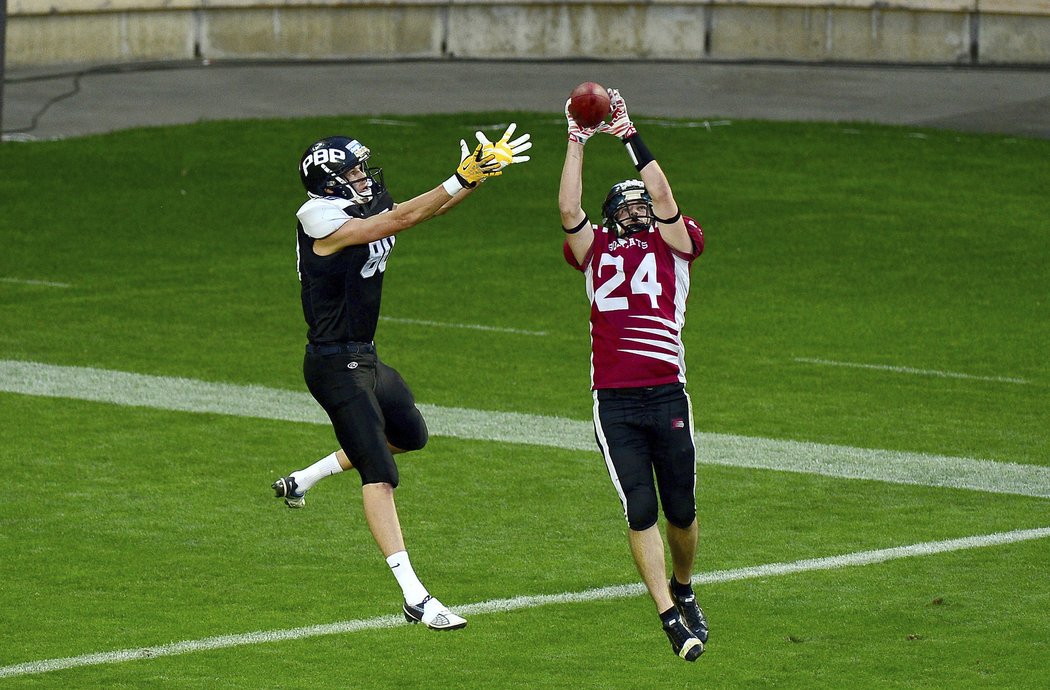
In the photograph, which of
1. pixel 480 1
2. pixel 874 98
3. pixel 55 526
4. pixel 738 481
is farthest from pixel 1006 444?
pixel 480 1

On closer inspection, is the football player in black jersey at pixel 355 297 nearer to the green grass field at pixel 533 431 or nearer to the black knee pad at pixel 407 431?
the black knee pad at pixel 407 431

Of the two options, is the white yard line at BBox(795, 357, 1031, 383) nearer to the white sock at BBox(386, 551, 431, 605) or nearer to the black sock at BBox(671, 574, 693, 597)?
the black sock at BBox(671, 574, 693, 597)

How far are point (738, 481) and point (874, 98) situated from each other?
19.2m

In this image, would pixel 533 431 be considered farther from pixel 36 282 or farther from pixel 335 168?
pixel 36 282

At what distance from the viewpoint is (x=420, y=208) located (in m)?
9.32

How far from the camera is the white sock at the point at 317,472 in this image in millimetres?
10750

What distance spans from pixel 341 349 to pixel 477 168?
3.94 feet

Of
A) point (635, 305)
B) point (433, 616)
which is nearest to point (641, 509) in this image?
point (635, 305)

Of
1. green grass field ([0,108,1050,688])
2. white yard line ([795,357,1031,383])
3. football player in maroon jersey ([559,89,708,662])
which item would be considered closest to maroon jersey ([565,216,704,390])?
football player in maroon jersey ([559,89,708,662])

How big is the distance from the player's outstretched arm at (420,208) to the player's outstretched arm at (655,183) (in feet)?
2.06

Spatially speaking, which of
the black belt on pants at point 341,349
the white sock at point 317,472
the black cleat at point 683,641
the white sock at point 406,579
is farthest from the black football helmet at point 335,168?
the black cleat at point 683,641

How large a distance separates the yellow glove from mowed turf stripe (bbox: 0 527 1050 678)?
2.34 metres

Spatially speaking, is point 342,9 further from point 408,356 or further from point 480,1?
point 408,356

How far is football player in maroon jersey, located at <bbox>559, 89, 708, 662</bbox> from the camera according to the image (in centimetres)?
928
